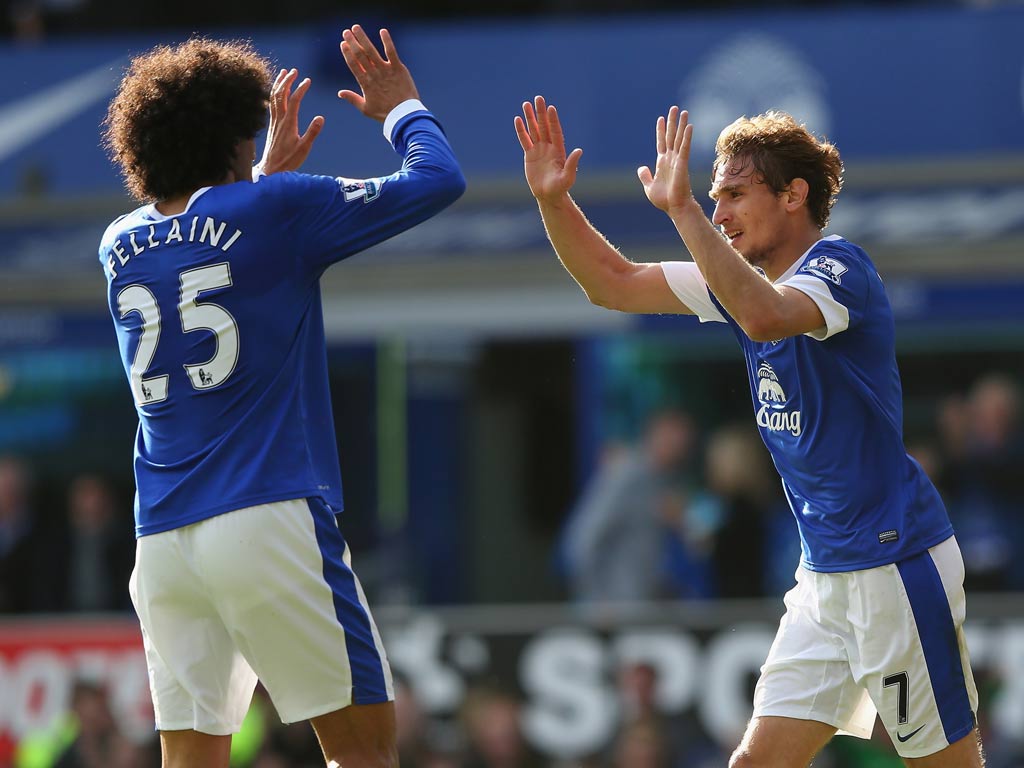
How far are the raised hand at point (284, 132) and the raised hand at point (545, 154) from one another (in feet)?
2.24

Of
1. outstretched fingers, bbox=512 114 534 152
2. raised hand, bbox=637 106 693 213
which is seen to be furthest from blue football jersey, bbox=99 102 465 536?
outstretched fingers, bbox=512 114 534 152

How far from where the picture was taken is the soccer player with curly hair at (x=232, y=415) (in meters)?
4.01

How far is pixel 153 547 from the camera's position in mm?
4066

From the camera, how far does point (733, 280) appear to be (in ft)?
13.7

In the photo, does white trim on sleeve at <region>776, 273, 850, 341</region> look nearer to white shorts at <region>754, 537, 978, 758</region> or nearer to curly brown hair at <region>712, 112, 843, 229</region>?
curly brown hair at <region>712, 112, 843, 229</region>

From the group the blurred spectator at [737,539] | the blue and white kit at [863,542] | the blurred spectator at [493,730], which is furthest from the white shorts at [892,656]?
the blurred spectator at [737,539]

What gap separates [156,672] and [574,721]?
14.8 ft

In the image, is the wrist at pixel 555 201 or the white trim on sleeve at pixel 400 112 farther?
the wrist at pixel 555 201

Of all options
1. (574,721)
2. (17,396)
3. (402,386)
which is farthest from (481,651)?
(17,396)

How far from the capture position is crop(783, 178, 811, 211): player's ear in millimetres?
4559

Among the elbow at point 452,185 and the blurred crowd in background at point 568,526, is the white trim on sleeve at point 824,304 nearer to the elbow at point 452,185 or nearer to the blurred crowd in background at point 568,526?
the elbow at point 452,185

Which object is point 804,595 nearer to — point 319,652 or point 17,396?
point 319,652

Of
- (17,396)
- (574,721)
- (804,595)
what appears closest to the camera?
(804,595)

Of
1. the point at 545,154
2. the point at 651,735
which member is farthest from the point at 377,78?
the point at 651,735
